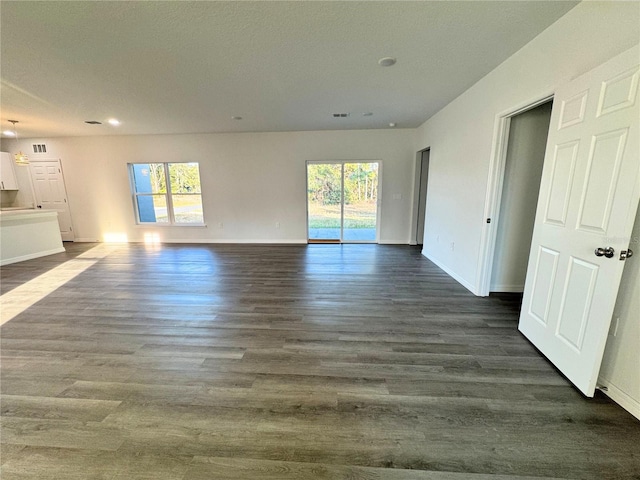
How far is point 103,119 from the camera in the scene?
453cm

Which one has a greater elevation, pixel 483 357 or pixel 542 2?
pixel 542 2

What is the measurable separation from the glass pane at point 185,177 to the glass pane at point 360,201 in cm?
367

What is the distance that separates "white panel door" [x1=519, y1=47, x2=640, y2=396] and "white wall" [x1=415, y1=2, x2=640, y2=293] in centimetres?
25

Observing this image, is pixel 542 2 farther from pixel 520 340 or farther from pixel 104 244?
pixel 104 244

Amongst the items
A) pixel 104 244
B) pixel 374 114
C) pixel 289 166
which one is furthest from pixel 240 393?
pixel 104 244

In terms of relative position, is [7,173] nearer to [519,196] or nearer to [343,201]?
[343,201]

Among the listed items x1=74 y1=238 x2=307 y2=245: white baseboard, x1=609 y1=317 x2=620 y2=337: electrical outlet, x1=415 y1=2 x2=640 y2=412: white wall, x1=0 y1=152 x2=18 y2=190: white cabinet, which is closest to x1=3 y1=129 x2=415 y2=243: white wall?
x1=74 y1=238 x2=307 y2=245: white baseboard

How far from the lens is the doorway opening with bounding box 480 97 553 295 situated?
9.24 feet

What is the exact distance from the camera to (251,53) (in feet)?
7.80

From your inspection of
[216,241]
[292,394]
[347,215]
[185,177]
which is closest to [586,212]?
[292,394]

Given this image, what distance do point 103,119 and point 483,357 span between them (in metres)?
6.65

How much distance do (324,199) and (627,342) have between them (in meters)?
5.10

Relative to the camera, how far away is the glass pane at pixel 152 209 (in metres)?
6.33

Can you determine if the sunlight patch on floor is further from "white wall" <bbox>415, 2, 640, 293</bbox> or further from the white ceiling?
"white wall" <bbox>415, 2, 640, 293</bbox>
